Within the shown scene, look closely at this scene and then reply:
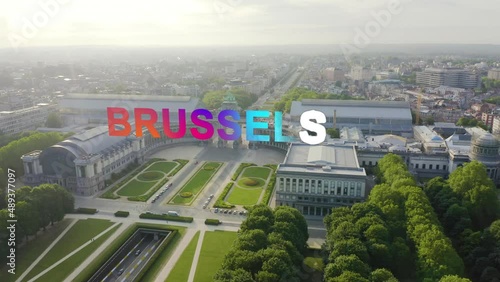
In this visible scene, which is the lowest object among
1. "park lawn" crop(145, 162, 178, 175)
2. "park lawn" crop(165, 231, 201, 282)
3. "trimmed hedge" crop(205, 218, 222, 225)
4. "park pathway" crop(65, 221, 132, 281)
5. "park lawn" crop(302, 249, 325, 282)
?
"park lawn" crop(302, 249, 325, 282)

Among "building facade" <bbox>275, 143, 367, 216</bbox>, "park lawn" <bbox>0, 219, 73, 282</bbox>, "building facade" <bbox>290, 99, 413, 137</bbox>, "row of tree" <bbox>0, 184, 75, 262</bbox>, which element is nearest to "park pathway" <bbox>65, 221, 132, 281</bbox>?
"park lawn" <bbox>0, 219, 73, 282</bbox>

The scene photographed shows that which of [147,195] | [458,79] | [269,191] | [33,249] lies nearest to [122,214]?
[147,195]

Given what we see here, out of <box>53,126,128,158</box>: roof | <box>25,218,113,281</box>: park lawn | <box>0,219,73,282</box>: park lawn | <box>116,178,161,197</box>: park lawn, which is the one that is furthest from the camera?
<box>53,126,128,158</box>: roof

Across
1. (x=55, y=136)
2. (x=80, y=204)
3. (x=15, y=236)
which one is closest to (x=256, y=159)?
(x=80, y=204)

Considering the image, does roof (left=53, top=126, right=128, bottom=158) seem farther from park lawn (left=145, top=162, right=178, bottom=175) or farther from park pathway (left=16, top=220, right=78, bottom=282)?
park pathway (left=16, top=220, right=78, bottom=282)

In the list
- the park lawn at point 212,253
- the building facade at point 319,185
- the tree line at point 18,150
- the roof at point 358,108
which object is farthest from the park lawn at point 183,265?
the roof at point 358,108

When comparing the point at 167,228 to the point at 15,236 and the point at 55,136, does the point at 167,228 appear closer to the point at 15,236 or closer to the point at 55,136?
the point at 15,236

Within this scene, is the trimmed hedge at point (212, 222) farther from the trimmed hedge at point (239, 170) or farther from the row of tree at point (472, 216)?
the row of tree at point (472, 216)
